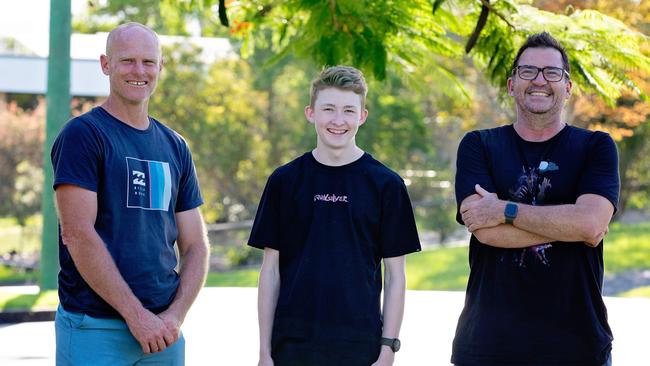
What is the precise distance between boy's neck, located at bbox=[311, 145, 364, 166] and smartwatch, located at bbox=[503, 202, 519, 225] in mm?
655

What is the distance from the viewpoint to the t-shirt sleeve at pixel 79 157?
162 inches

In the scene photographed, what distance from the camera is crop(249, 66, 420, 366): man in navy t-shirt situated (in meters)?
4.27

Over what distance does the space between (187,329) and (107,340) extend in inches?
349

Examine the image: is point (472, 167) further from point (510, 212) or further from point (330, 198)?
point (330, 198)

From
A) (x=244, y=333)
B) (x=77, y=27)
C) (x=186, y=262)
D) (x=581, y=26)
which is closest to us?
(x=186, y=262)

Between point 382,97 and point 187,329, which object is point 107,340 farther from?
point 382,97

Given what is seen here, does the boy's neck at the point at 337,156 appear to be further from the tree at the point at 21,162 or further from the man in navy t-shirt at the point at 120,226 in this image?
the tree at the point at 21,162

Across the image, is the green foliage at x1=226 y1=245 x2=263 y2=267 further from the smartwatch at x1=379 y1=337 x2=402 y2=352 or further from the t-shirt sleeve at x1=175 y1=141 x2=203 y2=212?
the smartwatch at x1=379 y1=337 x2=402 y2=352

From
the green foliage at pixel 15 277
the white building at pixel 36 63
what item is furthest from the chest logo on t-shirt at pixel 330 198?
the white building at pixel 36 63

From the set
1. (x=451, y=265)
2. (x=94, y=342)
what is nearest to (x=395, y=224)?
(x=94, y=342)

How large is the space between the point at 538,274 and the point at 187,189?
5.05 ft

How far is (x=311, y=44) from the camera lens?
853 centimetres

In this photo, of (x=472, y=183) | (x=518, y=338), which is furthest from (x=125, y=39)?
(x=518, y=338)

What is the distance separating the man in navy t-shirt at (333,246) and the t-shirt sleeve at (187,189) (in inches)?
13.9
